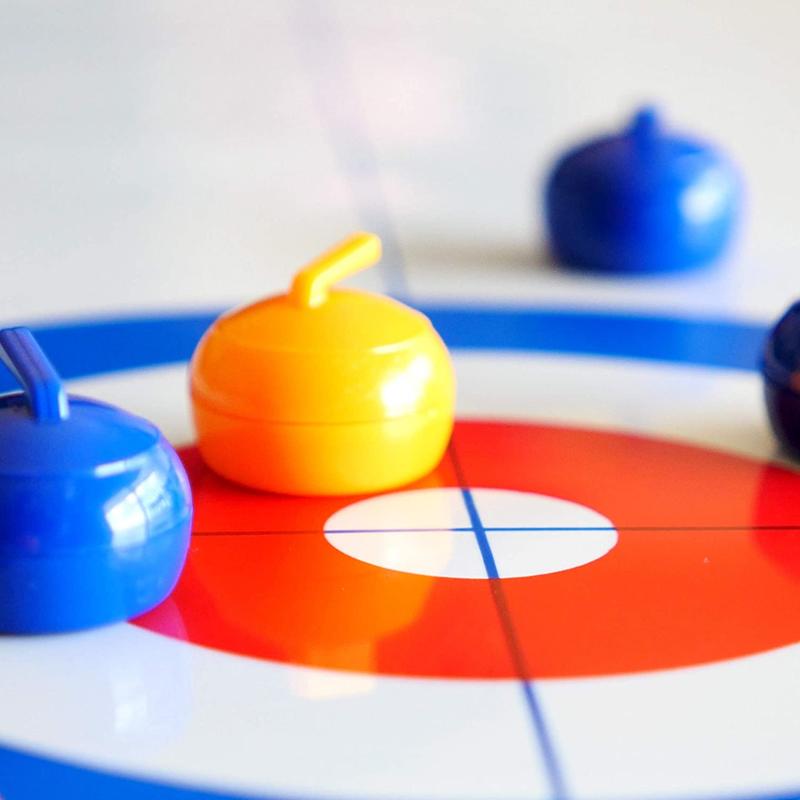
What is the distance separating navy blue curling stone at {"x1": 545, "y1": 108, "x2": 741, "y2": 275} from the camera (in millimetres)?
3033

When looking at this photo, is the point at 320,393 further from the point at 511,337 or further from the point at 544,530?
the point at 511,337

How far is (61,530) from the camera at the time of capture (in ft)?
4.56

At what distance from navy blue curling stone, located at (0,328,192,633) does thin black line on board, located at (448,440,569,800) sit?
0.35 metres

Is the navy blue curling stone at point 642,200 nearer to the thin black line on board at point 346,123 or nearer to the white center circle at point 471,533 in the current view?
the thin black line on board at point 346,123

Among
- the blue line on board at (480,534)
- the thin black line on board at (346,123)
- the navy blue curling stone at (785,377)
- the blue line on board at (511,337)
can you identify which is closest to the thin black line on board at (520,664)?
the blue line on board at (480,534)

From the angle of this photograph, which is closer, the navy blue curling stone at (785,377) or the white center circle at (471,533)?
the white center circle at (471,533)

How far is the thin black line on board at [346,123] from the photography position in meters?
3.32

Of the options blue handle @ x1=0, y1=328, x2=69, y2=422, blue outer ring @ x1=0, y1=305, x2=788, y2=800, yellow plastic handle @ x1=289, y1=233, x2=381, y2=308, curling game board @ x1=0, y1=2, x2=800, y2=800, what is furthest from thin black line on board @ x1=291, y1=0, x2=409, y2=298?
blue handle @ x1=0, y1=328, x2=69, y2=422

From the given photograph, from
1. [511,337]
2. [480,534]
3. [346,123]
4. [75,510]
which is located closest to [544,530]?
[480,534]

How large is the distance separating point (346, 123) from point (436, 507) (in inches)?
114

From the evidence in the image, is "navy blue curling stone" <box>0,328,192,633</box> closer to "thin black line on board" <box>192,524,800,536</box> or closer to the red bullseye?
the red bullseye

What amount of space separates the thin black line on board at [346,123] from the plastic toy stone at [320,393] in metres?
1.04

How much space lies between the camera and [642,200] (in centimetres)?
303

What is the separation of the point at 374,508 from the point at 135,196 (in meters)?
1.97
